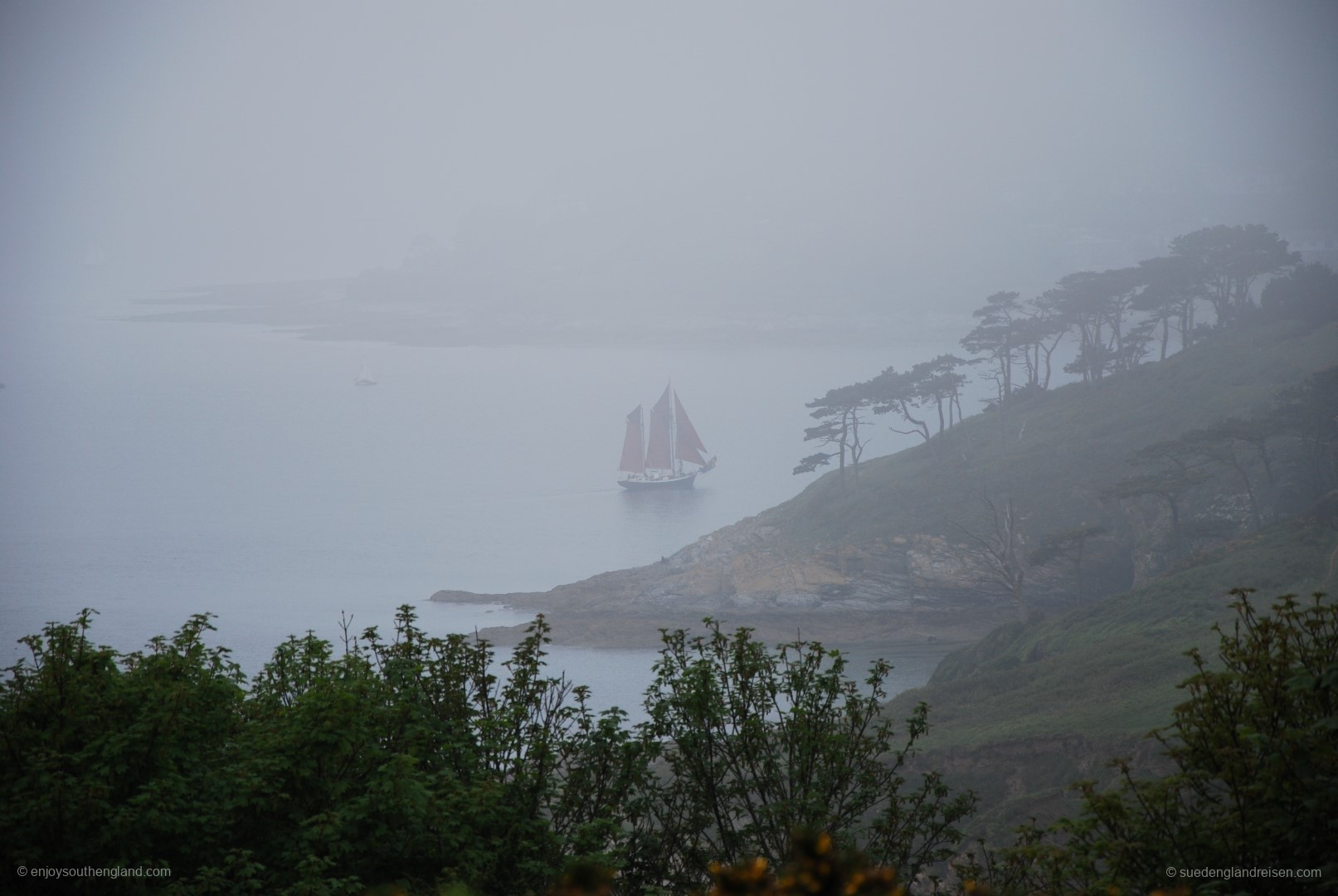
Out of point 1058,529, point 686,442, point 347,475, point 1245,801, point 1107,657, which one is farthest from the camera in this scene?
point 347,475

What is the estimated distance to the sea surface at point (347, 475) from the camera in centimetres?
7131

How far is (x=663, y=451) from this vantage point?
9725 centimetres

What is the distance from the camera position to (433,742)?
877 cm

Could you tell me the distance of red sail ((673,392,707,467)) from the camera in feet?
314

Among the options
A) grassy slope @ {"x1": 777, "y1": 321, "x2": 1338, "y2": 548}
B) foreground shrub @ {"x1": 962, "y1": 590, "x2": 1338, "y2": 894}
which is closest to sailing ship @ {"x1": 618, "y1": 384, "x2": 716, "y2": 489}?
grassy slope @ {"x1": 777, "y1": 321, "x2": 1338, "y2": 548}

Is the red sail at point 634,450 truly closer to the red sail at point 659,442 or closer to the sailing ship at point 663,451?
the sailing ship at point 663,451

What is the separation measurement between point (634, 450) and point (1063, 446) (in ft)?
150

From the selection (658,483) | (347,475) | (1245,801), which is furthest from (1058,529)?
(347,475)

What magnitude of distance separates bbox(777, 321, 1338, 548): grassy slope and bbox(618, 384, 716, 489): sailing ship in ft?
98.4

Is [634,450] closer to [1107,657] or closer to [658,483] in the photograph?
[658,483]

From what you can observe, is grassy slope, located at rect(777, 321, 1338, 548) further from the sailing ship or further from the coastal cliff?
the sailing ship

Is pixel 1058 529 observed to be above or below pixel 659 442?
below

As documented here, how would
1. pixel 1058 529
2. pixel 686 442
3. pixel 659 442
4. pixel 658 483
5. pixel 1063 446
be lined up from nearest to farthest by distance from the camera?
pixel 1058 529
pixel 1063 446
pixel 658 483
pixel 686 442
pixel 659 442

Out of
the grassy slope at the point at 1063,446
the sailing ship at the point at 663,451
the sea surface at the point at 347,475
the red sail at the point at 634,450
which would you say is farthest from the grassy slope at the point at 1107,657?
the red sail at the point at 634,450
